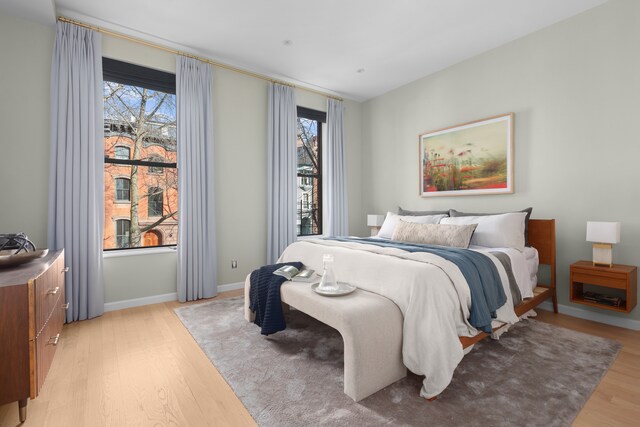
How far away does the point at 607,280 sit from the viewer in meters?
2.60

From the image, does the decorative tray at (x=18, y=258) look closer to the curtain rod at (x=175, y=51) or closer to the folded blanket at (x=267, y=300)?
the folded blanket at (x=267, y=300)

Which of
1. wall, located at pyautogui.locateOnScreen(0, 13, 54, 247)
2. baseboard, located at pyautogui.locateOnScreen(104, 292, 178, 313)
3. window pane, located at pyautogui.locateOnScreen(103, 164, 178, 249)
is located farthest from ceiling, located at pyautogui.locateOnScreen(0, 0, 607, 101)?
baseboard, located at pyautogui.locateOnScreen(104, 292, 178, 313)

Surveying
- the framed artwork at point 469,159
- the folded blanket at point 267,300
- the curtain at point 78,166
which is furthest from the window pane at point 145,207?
the framed artwork at point 469,159

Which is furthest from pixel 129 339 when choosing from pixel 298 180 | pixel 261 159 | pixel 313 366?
pixel 298 180

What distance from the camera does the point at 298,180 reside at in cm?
497

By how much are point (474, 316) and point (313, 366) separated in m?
1.13

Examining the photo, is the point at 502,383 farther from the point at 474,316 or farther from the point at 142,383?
the point at 142,383

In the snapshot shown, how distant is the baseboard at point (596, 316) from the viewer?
9.00 feet

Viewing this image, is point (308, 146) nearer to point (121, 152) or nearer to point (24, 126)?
point (121, 152)

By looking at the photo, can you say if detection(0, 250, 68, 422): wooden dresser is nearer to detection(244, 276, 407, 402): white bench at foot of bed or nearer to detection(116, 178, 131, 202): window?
detection(244, 276, 407, 402): white bench at foot of bed

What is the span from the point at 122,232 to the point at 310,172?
278 cm

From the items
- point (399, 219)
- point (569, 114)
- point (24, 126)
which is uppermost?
point (569, 114)

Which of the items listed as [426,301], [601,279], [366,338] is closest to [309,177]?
[426,301]


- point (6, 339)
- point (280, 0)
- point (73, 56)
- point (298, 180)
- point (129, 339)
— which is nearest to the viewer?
point (6, 339)
